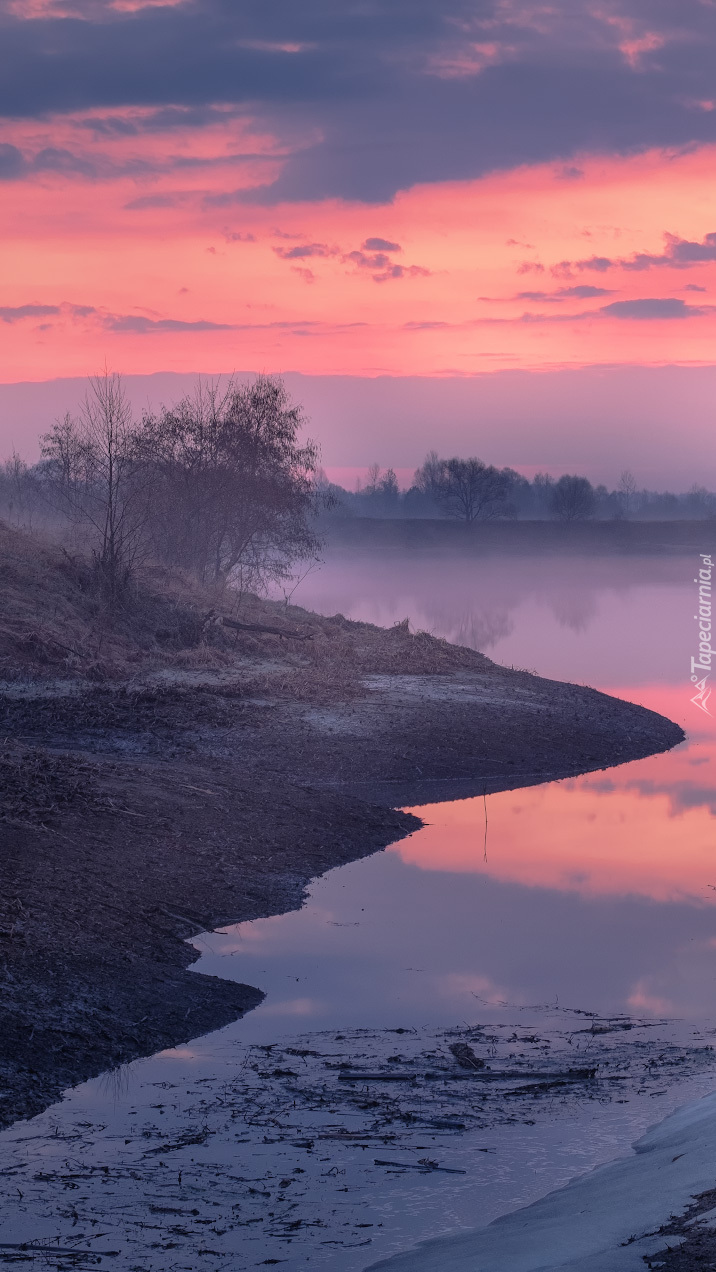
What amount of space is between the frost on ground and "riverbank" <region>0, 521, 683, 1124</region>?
818 millimetres

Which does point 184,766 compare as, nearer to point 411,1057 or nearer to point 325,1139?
point 411,1057

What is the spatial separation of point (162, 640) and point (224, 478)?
47.8ft

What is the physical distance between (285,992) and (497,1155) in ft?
12.8

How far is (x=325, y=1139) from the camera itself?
8.02m

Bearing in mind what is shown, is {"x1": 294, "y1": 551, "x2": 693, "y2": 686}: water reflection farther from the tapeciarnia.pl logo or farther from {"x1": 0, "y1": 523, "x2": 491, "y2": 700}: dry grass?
{"x1": 0, "y1": 523, "x2": 491, "y2": 700}: dry grass

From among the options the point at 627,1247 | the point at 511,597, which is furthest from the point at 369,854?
the point at 511,597

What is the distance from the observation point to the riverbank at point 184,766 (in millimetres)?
10516

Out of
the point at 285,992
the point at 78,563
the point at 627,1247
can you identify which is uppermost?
the point at 78,563

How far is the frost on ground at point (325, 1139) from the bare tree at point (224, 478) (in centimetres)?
3534

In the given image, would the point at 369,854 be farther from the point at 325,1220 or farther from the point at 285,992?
the point at 325,1220

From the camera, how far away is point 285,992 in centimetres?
1141

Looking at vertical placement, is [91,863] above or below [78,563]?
below

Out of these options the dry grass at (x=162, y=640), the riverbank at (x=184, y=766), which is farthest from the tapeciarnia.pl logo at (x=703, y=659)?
the dry grass at (x=162, y=640)

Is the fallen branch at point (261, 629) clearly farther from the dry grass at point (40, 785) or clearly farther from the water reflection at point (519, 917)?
the dry grass at point (40, 785)
